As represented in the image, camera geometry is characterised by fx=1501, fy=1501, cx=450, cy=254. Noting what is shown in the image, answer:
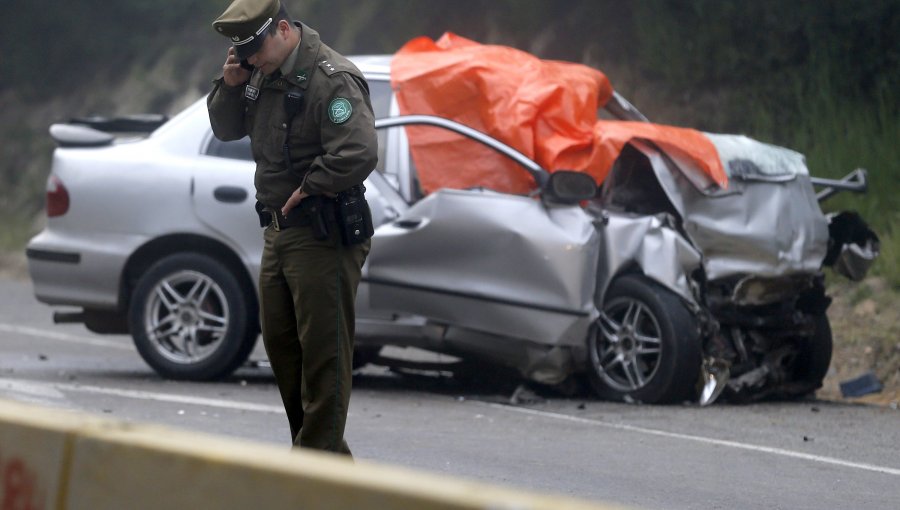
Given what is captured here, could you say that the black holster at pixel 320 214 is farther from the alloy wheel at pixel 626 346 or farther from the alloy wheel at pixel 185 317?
the alloy wheel at pixel 185 317

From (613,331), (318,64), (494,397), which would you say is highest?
(318,64)

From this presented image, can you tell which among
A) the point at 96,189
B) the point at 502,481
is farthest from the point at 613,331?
the point at 96,189

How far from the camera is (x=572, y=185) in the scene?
303 inches

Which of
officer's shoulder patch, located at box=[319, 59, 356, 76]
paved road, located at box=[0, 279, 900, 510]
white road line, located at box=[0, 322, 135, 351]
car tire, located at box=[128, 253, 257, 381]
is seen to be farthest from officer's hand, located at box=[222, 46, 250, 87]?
white road line, located at box=[0, 322, 135, 351]

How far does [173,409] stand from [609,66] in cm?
854

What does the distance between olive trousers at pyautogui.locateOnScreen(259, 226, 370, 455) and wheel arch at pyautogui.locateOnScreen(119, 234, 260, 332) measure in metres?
3.10

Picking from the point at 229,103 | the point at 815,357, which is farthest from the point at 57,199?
the point at 815,357

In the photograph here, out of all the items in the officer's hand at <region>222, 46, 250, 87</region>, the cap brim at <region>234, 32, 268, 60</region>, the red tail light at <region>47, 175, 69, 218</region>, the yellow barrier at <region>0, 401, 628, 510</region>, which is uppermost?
the cap brim at <region>234, 32, 268, 60</region>

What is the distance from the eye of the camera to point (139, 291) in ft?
27.2

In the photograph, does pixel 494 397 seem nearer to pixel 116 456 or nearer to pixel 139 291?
pixel 139 291

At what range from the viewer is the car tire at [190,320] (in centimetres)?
821

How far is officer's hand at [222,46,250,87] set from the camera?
513cm

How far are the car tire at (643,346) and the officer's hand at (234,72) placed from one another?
125 inches

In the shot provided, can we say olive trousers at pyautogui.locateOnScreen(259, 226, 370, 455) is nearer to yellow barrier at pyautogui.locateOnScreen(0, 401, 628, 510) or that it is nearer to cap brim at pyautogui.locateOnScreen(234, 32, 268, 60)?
cap brim at pyautogui.locateOnScreen(234, 32, 268, 60)
